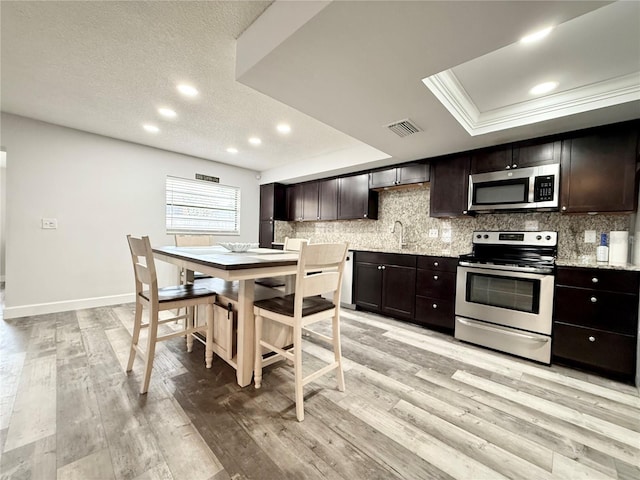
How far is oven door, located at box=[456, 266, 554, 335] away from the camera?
90.2 inches

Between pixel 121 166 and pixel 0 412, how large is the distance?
3316 millimetres

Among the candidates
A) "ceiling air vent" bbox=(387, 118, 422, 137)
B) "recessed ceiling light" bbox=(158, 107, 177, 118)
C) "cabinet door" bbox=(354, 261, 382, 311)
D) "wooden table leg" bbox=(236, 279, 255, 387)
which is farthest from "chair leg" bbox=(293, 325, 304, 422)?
"recessed ceiling light" bbox=(158, 107, 177, 118)

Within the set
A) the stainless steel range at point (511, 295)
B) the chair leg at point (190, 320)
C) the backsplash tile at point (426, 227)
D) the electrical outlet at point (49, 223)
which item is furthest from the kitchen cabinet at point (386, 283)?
the electrical outlet at point (49, 223)

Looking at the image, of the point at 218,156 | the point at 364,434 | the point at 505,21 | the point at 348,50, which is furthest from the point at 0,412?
the point at 218,156

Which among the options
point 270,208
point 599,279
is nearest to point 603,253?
point 599,279

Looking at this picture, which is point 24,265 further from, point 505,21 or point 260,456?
point 505,21

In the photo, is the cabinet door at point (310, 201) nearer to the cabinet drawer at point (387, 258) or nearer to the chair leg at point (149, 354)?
the cabinet drawer at point (387, 258)

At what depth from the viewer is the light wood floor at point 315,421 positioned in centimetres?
120

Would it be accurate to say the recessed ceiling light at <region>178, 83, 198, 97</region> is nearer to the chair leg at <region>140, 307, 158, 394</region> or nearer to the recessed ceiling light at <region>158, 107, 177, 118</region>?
the recessed ceiling light at <region>158, 107, 177, 118</region>

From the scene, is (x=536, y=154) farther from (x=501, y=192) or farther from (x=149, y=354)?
(x=149, y=354)

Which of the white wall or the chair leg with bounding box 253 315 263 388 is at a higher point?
the white wall

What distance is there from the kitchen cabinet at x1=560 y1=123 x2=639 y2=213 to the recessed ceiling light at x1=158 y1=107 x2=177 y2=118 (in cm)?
403

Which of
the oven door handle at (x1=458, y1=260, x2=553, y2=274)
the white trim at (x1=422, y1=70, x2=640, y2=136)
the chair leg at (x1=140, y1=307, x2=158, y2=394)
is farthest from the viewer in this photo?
the oven door handle at (x1=458, y1=260, x2=553, y2=274)

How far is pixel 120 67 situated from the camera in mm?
2086
